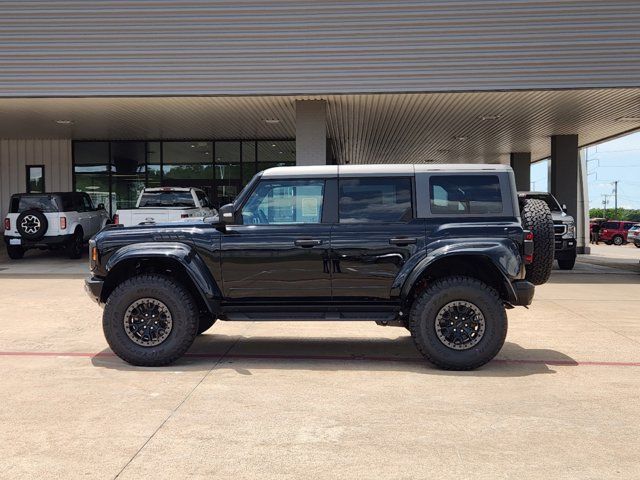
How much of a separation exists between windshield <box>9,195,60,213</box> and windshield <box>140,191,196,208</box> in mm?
3716

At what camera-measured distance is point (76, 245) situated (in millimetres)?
18016

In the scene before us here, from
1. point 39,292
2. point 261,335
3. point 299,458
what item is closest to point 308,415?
point 299,458

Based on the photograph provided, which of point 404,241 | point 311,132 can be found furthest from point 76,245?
point 404,241

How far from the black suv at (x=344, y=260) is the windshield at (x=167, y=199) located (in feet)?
29.7

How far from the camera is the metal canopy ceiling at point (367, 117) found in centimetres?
1454

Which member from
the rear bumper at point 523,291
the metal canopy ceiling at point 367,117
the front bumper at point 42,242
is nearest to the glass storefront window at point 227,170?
the metal canopy ceiling at point 367,117

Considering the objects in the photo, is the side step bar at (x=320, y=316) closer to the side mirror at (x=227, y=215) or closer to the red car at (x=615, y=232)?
the side mirror at (x=227, y=215)

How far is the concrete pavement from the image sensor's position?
3695 millimetres

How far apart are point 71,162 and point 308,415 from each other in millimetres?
20552

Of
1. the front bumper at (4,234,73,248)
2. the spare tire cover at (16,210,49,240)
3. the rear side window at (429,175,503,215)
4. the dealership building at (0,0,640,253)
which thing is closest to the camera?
the rear side window at (429,175,503,215)

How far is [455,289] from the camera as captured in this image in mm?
5793

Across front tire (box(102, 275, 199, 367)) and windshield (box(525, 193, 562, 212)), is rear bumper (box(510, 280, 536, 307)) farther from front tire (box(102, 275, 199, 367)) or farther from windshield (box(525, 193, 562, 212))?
windshield (box(525, 193, 562, 212))

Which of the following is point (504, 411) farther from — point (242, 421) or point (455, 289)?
point (242, 421)

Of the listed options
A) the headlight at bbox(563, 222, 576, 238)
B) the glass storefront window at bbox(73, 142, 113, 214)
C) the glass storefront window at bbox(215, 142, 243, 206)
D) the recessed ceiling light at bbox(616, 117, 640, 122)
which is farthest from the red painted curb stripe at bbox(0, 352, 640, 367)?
the glass storefront window at bbox(73, 142, 113, 214)
